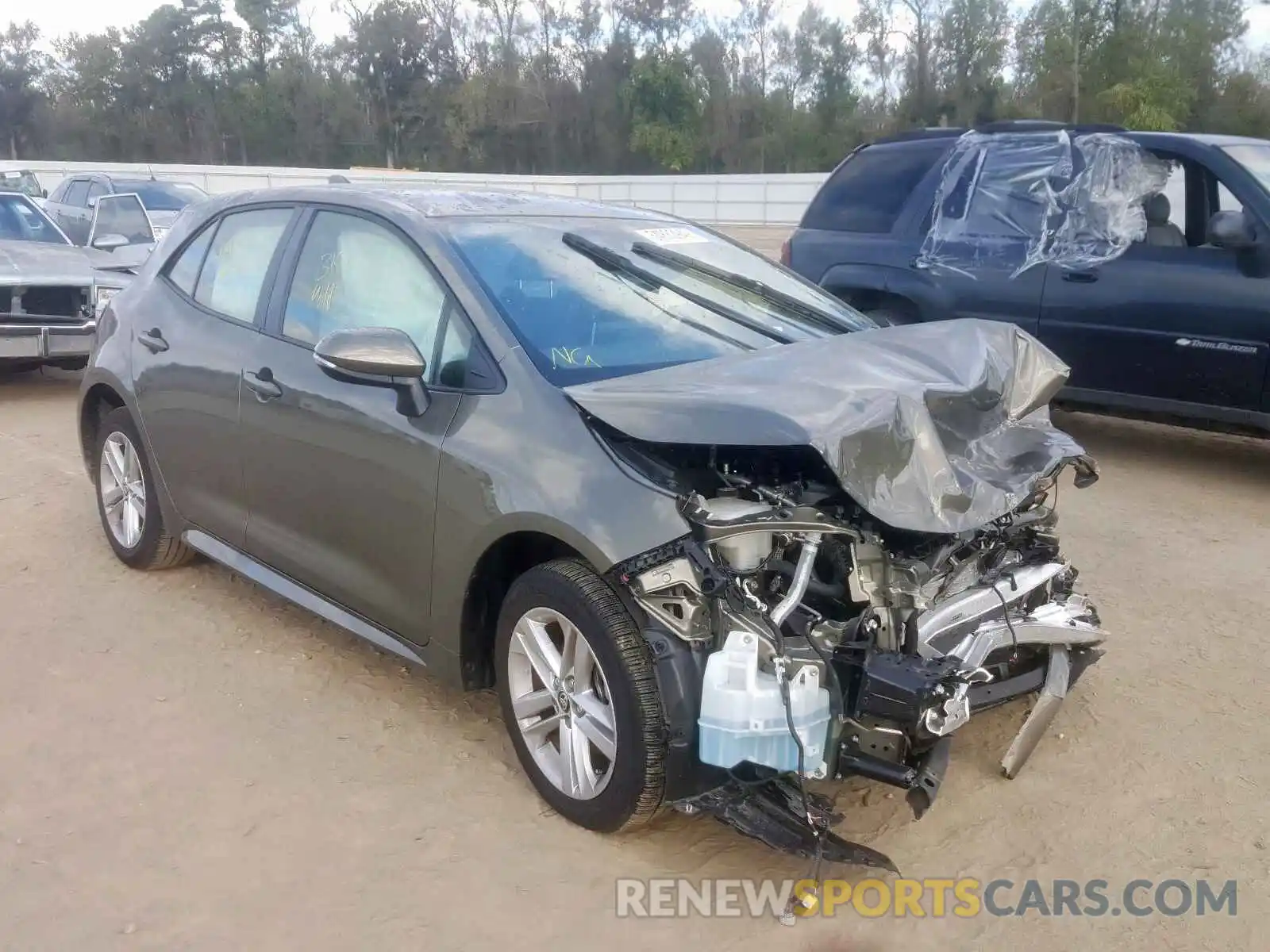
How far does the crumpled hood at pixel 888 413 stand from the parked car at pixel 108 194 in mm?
14413

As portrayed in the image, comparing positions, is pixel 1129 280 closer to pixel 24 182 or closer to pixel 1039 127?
pixel 1039 127

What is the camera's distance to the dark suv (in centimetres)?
648

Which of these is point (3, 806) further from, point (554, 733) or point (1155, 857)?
point (1155, 857)

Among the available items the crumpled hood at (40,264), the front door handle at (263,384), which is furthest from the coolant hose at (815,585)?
the crumpled hood at (40,264)

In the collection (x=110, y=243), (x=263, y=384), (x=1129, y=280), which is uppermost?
(x=110, y=243)

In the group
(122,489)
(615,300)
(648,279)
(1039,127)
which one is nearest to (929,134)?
(1039,127)

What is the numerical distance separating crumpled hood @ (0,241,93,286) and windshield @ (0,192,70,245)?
0.55 feet

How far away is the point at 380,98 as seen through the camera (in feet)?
212

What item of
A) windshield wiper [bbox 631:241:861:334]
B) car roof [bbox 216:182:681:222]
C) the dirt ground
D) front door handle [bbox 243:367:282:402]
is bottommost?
the dirt ground

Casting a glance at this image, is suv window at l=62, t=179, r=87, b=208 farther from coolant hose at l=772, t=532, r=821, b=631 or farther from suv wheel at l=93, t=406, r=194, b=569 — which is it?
coolant hose at l=772, t=532, r=821, b=631

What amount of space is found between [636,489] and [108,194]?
1533 cm

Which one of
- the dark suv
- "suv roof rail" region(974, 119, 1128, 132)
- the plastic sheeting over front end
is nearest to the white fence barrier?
the dark suv

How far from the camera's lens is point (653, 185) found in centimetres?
3906

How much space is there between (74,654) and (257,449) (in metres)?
1.12
